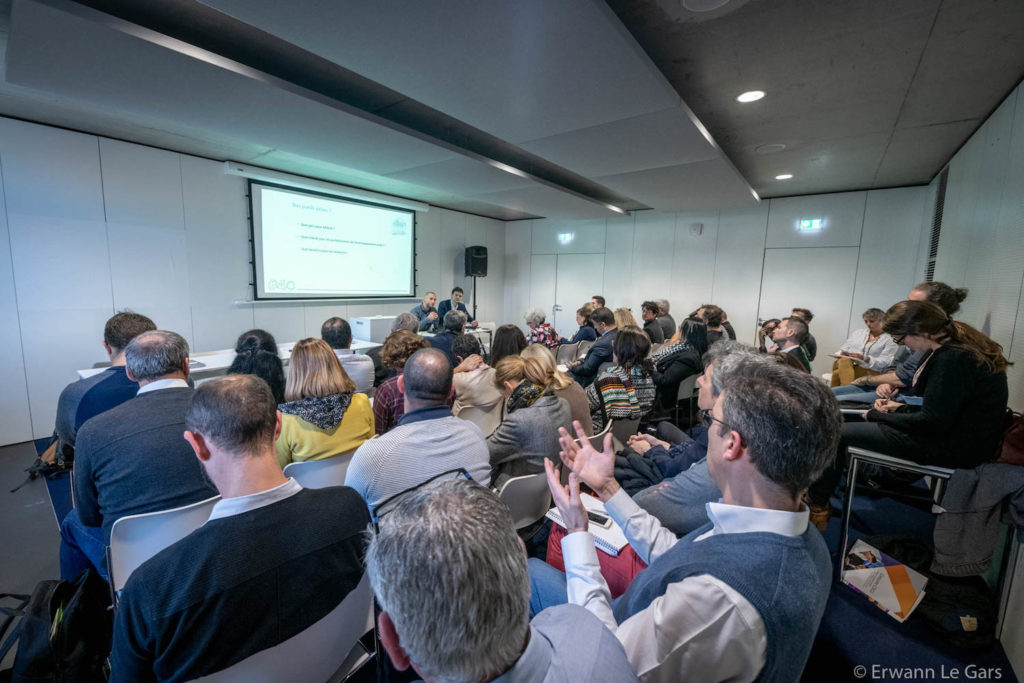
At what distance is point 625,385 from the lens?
9.37 ft

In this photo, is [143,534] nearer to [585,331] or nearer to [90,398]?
[90,398]

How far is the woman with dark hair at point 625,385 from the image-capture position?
110 inches

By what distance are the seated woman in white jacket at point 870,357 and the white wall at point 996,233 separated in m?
0.66

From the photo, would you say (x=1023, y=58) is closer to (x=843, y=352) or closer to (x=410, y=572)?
(x=843, y=352)

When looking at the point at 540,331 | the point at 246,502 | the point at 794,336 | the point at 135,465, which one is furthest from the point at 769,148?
the point at 135,465

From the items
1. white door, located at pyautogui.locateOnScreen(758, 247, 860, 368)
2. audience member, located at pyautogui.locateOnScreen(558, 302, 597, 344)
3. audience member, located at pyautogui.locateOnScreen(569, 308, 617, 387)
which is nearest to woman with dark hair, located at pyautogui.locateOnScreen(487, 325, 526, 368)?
audience member, located at pyautogui.locateOnScreen(569, 308, 617, 387)

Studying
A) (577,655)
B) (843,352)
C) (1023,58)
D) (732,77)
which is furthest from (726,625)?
(843,352)

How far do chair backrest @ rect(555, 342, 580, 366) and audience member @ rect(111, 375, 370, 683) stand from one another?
172 inches

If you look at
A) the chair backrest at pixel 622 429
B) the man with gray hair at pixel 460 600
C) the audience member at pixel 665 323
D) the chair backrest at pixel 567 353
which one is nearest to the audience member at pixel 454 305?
the chair backrest at pixel 567 353

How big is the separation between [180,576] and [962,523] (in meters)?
3.13

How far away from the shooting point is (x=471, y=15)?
1.82m

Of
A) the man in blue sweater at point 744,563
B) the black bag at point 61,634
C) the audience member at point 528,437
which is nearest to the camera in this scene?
the man in blue sweater at point 744,563

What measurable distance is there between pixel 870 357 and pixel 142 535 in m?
5.76

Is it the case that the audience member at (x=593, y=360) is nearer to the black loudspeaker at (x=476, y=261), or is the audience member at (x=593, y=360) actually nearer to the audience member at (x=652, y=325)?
the audience member at (x=652, y=325)
